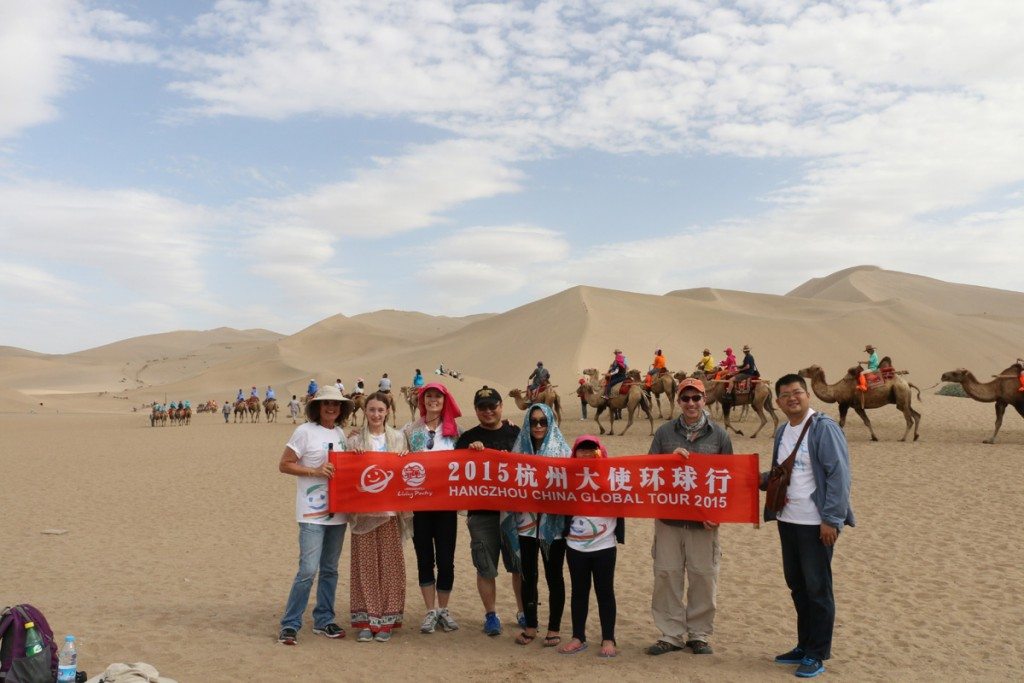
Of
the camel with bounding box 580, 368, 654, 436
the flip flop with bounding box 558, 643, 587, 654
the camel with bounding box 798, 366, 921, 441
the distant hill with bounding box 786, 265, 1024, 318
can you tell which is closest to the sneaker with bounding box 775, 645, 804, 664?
the flip flop with bounding box 558, 643, 587, 654

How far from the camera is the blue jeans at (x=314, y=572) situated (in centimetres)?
645

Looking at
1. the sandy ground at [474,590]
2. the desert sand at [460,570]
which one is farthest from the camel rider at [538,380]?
the sandy ground at [474,590]

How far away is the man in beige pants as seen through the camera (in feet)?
20.3

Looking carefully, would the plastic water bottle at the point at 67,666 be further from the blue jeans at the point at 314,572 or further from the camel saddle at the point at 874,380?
the camel saddle at the point at 874,380

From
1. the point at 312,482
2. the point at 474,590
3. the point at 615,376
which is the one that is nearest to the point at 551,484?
the point at 312,482

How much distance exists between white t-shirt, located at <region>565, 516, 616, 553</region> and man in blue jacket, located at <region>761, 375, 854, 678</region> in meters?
1.26

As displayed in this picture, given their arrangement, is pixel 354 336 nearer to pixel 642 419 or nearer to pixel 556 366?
pixel 556 366

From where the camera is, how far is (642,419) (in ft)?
87.4

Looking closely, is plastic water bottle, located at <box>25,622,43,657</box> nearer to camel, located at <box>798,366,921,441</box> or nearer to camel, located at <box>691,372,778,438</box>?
camel, located at <box>798,366,921,441</box>

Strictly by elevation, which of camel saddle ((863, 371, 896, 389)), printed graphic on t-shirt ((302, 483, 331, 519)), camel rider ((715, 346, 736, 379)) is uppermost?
camel rider ((715, 346, 736, 379))

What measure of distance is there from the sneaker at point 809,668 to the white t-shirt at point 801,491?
3.51ft

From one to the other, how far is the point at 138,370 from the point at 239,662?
392 ft

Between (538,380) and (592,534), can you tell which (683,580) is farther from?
(538,380)

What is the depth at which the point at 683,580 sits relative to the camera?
20.4 feet
